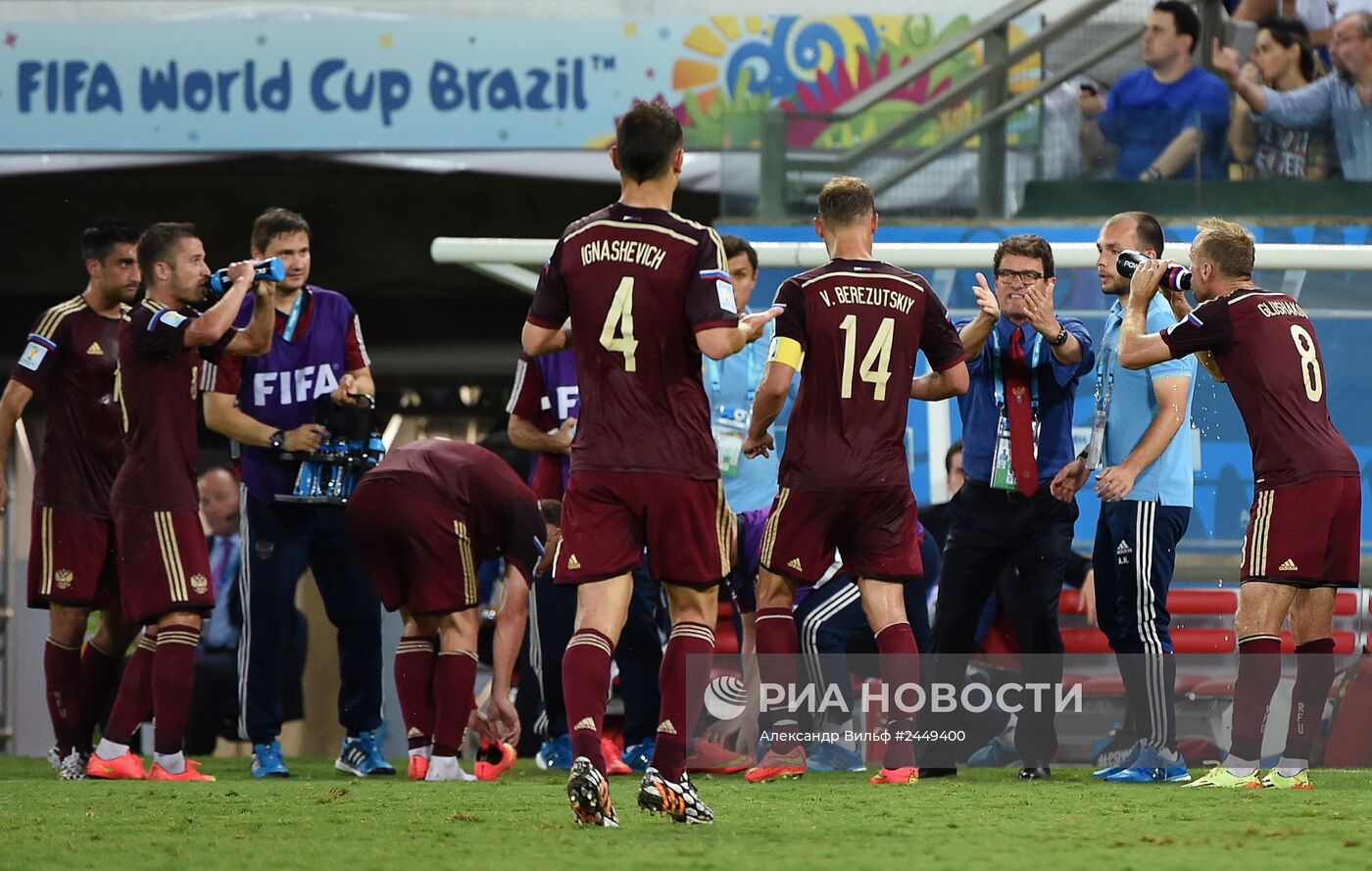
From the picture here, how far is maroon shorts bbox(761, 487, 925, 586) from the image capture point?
604 cm

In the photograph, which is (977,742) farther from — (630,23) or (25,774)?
(630,23)

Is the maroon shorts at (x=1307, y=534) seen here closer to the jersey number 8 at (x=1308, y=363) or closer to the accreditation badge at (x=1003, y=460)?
the jersey number 8 at (x=1308, y=363)

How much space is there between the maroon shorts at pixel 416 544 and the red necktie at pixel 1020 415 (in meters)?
1.98

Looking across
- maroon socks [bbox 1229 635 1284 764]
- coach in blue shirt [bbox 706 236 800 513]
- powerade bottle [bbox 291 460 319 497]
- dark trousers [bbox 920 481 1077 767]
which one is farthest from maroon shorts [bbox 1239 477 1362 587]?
powerade bottle [bbox 291 460 319 497]

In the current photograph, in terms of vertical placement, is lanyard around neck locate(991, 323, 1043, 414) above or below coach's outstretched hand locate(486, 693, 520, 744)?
above

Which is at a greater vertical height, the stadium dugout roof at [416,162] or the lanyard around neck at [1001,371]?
the stadium dugout roof at [416,162]

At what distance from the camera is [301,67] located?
1178cm

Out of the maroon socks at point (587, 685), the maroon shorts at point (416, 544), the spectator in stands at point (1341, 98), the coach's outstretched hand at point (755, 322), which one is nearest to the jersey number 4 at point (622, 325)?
the coach's outstretched hand at point (755, 322)

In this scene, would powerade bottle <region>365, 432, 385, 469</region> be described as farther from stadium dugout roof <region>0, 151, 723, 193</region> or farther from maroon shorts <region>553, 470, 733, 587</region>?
stadium dugout roof <region>0, 151, 723, 193</region>

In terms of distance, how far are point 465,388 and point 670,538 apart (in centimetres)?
940

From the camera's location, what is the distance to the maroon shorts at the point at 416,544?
651 cm

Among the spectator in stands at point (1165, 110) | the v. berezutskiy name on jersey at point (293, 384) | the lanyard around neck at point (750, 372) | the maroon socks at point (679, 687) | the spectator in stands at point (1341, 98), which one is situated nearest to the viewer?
the maroon socks at point (679, 687)

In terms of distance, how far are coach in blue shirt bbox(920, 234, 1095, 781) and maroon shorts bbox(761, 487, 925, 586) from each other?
60 centimetres

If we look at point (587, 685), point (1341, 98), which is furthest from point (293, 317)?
point (1341, 98)
